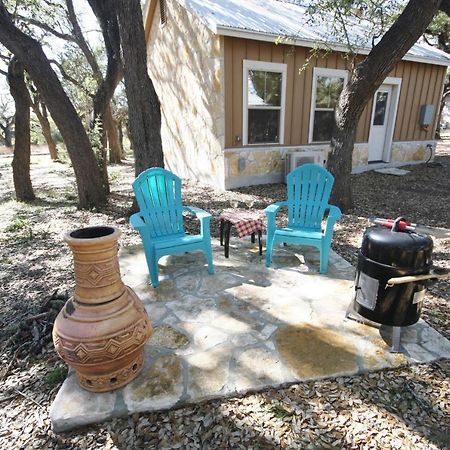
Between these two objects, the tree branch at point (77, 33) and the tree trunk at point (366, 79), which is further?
the tree branch at point (77, 33)

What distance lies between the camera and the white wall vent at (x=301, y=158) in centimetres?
669

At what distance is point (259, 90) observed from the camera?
628cm

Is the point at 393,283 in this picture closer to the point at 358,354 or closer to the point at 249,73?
the point at 358,354

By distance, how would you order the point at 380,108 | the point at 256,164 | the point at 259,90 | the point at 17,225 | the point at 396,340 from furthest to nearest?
the point at 380,108, the point at 256,164, the point at 259,90, the point at 17,225, the point at 396,340

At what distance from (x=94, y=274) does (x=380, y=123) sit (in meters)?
8.70

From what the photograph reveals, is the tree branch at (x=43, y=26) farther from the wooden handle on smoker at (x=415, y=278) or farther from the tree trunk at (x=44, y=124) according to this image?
the wooden handle on smoker at (x=415, y=278)

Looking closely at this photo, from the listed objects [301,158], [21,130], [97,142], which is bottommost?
[301,158]

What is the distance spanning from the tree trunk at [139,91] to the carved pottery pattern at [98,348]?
117 inches

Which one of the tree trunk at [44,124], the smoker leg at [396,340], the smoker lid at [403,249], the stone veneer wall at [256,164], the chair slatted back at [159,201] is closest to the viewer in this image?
the smoker lid at [403,249]

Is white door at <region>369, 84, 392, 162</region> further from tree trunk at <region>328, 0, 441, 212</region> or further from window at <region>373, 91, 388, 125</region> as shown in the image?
tree trunk at <region>328, 0, 441, 212</region>

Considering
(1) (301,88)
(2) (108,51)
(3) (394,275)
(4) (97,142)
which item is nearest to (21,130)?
(4) (97,142)

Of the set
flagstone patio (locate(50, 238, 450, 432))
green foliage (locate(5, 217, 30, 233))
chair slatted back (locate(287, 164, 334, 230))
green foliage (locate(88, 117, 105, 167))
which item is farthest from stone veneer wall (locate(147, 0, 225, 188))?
flagstone patio (locate(50, 238, 450, 432))

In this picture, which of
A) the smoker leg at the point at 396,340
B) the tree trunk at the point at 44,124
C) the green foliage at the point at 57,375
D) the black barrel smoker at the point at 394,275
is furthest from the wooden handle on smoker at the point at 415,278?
the tree trunk at the point at 44,124

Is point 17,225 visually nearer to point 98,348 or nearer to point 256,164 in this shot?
point 98,348
